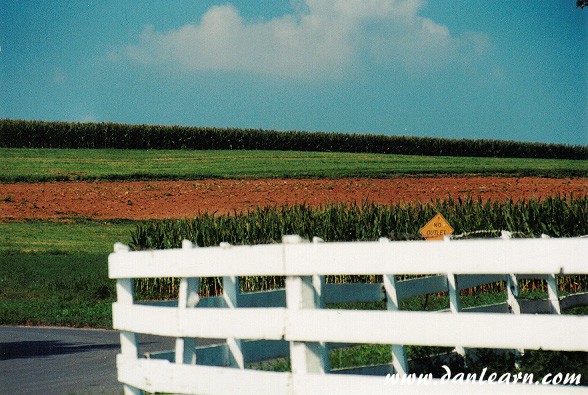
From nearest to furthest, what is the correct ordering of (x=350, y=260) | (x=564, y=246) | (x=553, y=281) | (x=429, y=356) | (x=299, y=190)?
(x=564, y=246) → (x=350, y=260) → (x=429, y=356) → (x=553, y=281) → (x=299, y=190)

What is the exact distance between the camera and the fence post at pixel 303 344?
5.75 meters

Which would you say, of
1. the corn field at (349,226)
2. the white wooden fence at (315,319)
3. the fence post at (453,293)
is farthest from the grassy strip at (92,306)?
the corn field at (349,226)

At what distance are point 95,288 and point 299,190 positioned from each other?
1174 inches

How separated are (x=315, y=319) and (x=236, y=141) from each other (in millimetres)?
89376

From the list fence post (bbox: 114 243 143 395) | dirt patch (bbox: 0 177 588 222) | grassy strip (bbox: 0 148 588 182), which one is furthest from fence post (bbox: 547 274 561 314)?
grassy strip (bbox: 0 148 588 182)

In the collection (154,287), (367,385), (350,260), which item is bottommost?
(154,287)

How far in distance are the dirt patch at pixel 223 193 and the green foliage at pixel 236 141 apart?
26.7m

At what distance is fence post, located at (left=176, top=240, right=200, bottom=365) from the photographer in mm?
7160

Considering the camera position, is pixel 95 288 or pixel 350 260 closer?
pixel 350 260

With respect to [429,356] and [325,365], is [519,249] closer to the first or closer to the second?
[325,365]

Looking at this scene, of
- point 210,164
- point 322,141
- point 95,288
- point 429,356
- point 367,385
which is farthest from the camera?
point 322,141

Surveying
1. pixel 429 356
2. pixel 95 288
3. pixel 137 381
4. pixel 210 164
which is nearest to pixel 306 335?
pixel 137 381

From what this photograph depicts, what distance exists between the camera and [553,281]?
11672mm

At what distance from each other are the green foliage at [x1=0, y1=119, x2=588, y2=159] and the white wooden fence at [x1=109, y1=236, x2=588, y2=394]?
7986 centimetres
